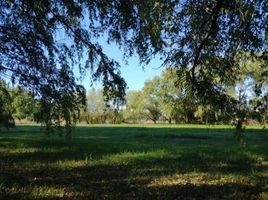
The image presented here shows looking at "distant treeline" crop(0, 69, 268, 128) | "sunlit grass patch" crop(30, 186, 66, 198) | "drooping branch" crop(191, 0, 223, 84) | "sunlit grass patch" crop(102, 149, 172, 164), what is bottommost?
"sunlit grass patch" crop(30, 186, 66, 198)

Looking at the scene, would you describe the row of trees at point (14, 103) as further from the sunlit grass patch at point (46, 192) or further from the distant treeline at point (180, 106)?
the sunlit grass patch at point (46, 192)

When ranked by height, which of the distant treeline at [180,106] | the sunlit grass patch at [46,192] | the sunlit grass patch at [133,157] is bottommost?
the sunlit grass patch at [46,192]

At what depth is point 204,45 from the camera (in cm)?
981

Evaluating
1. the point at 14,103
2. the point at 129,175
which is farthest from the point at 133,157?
the point at 14,103

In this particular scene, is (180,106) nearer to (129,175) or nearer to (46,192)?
(129,175)

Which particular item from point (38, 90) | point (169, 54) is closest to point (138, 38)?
point (169, 54)

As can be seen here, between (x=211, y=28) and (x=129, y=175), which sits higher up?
(x=211, y=28)

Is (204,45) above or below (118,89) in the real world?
above

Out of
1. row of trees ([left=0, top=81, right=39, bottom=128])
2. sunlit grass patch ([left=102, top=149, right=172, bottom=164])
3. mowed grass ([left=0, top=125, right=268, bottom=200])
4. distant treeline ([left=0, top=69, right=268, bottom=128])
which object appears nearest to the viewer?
distant treeline ([left=0, top=69, right=268, bottom=128])

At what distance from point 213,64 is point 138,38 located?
5.67ft

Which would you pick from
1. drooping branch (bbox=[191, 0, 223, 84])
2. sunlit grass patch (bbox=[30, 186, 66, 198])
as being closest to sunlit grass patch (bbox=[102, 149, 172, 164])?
sunlit grass patch (bbox=[30, 186, 66, 198])

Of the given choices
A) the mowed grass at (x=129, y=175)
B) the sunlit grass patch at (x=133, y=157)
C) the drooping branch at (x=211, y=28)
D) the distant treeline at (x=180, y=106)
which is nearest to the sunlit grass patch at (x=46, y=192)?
the mowed grass at (x=129, y=175)

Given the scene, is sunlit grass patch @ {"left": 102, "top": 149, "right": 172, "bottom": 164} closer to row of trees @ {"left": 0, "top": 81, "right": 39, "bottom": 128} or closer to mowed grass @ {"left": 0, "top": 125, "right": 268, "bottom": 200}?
mowed grass @ {"left": 0, "top": 125, "right": 268, "bottom": 200}

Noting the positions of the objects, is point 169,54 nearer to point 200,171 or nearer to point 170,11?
point 170,11
